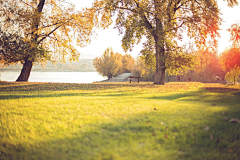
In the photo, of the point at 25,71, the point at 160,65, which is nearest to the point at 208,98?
the point at 160,65

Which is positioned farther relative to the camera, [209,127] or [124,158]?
[209,127]

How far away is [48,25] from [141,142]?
24041mm

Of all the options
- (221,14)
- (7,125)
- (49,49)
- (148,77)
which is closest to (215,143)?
(7,125)

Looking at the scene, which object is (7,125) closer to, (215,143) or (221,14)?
(215,143)

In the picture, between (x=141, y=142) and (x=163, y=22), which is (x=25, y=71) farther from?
(x=141, y=142)

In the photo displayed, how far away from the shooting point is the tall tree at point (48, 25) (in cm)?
2236

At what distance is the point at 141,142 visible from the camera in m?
4.46

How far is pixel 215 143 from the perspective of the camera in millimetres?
4723

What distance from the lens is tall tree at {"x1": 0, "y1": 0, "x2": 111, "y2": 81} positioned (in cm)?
2236

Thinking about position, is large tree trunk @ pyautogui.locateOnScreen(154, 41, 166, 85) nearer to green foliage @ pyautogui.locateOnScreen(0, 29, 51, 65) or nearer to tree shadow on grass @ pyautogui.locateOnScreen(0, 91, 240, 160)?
green foliage @ pyautogui.locateOnScreen(0, 29, 51, 65)

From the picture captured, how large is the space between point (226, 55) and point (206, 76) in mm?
48221

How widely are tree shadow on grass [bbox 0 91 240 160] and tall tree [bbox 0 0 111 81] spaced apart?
1984 cm

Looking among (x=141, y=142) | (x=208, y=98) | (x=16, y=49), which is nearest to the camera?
(x=141, y=142)

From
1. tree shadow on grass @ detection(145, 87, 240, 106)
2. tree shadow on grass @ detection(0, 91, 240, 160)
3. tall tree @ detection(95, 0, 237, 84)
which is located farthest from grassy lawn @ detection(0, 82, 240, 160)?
tall tree @ detection(95, 0, 237, 84)
